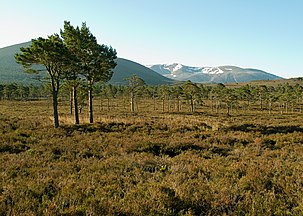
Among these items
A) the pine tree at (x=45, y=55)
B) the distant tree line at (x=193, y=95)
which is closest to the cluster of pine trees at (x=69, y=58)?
the pine tree at (x=45, y=55)

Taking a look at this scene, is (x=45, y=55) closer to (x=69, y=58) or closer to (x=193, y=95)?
(x=69, y=58)

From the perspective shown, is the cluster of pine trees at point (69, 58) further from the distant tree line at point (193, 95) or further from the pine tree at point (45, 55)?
the distant tree line at point (193, 95)

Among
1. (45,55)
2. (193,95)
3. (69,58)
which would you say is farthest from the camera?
(193,95)

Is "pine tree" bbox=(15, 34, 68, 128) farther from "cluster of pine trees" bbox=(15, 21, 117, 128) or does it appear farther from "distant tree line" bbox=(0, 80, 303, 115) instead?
"distant tree line" bbox=(0, 80, 303, 115)

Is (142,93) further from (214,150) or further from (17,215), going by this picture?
(17,215)

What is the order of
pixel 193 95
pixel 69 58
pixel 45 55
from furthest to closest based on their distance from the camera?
pixel 193 95 < pixel 69 58 < pixel 45 55

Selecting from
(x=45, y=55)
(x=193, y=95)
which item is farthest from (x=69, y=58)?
(x=193, y=95)

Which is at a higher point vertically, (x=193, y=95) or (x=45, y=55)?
(x=45, y=55)

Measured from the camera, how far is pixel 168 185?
21.6 feet

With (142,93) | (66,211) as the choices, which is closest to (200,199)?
(66,211)

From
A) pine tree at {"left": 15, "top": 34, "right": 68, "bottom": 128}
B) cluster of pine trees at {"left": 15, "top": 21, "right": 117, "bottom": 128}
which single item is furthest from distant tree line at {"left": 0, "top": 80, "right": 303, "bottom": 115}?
pine tree at {"left": 15, "top": 34, "right": 68, "bottom": 128}

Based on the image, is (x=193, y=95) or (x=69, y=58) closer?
(x=69, y=58)

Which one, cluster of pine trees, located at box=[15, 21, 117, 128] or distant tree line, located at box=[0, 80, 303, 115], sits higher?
cluster of pine trees, located at box=[15, 21, 117, 128]

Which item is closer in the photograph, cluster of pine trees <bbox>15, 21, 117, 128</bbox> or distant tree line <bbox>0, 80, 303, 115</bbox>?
cluster of pine trees <bbox>15, 21, 117, 128</bbox>
